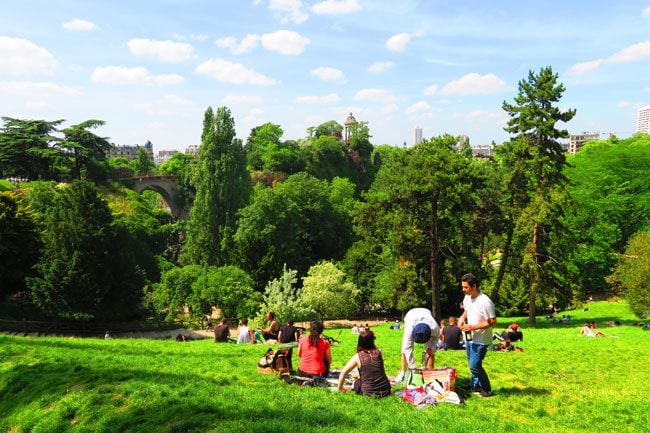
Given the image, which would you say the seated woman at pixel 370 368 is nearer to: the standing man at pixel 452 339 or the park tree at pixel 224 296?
the standing man at pixel 452 339

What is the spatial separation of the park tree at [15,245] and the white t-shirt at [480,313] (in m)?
29.1

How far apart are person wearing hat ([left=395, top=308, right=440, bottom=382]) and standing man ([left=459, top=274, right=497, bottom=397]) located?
634 mm

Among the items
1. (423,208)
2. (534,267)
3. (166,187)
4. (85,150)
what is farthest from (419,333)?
(166,187)

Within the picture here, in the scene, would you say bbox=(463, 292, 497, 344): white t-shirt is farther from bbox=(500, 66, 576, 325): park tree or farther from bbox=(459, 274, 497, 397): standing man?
bbox=(500, 66, 576, 325): park tree

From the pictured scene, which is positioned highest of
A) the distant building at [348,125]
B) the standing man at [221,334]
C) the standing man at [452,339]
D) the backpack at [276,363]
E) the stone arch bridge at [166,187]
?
the distant building at [348,125]

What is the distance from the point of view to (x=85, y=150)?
58.8 meters

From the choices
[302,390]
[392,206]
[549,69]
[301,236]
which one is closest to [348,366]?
[302,390]

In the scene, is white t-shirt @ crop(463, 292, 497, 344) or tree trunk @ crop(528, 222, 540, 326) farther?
tree trunk @ crop(528, 222, 540, 326)

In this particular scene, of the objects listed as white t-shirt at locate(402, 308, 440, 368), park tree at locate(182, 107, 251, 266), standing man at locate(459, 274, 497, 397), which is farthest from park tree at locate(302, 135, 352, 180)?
standing man at locate(459, 274, 497, 397)

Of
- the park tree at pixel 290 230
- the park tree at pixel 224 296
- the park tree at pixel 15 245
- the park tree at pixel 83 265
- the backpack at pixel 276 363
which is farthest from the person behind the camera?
the park tree at pixel 290 230

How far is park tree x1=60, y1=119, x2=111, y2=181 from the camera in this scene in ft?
193

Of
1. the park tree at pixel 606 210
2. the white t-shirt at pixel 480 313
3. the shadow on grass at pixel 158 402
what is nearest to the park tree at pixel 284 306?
the shadow on grass at pixel 158 402

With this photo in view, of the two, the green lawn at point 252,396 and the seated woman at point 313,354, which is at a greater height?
the seated woman at point 313,354

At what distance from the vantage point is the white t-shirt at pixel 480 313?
8758mm
